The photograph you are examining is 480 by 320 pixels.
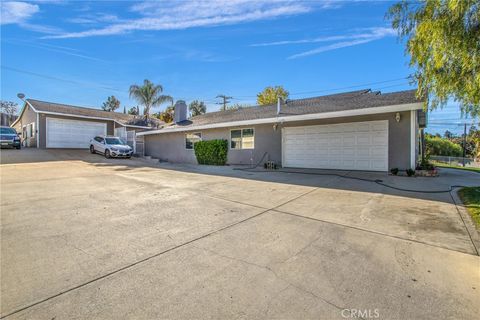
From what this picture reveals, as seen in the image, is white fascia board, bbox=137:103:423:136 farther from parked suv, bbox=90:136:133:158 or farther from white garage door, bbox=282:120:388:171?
parked suv, bbox=90:136:133:158

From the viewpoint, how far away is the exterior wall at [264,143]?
9242mm

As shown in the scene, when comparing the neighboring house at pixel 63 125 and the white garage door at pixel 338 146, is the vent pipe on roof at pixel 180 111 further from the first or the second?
the white garage door at pixel 338 146

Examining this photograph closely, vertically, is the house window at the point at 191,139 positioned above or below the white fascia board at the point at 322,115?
below

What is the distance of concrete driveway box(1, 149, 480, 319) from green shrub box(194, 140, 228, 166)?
956 cm

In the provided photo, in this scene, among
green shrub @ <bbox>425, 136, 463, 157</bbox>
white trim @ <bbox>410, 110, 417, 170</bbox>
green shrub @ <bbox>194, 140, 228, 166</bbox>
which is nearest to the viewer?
white trim @ <bbox>410, 110, 417, 170</bbox>

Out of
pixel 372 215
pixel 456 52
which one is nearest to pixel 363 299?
pixel 372 215

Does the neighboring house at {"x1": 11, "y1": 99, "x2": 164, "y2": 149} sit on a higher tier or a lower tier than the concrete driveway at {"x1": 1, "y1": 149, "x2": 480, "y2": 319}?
higher

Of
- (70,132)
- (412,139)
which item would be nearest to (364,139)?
(412,139)

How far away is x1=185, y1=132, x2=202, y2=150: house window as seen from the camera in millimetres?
16453

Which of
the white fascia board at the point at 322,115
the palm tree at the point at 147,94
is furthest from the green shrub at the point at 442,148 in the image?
the palm tree at the point at 147,94

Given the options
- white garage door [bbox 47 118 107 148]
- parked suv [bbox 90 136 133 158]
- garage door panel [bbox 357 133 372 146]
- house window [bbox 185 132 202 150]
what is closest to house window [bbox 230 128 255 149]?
→ house window [bbox 185 132 202 150]

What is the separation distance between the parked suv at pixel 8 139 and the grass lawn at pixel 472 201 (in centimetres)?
2551

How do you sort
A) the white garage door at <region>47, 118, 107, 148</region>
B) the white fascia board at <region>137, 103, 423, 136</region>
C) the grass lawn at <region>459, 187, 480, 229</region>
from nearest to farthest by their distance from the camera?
the grass lawn at <region>459, 187, 480, 229</region>, the white fascia board at <region>137, 103, 423, 136</region>, the white garage door at <region>47, 118, 107, 148</region>

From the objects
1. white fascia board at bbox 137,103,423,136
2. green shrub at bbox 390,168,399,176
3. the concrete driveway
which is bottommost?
the concrete driveway
